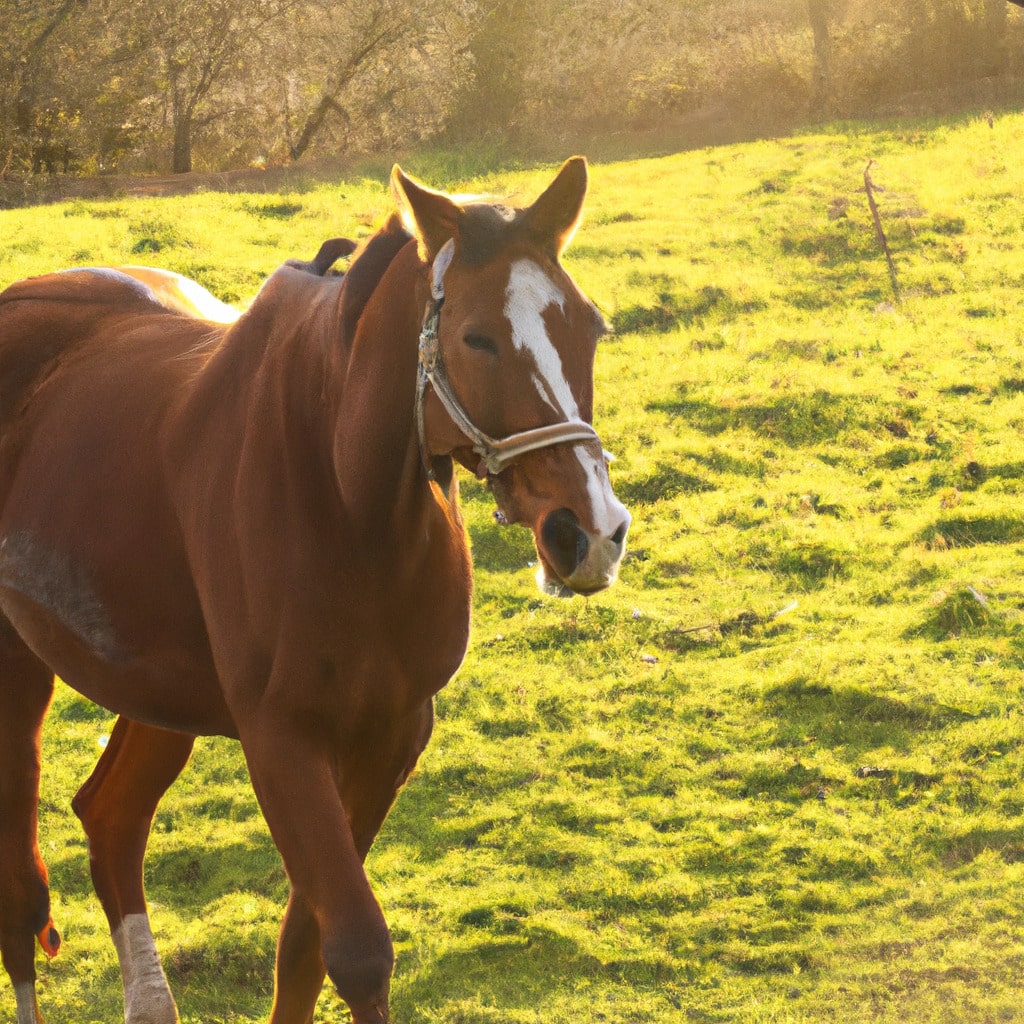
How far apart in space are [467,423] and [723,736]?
444 centimetres

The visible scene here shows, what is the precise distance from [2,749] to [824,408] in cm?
820

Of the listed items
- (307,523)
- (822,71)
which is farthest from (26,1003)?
(822,71)

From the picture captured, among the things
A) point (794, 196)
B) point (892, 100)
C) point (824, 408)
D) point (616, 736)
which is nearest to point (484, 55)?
point (892, 100)

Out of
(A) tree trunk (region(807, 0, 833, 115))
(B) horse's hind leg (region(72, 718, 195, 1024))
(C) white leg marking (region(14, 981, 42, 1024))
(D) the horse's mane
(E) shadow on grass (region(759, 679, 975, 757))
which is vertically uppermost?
(A) tree trunk (region(807, 0, 833, 115))

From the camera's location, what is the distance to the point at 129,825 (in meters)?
4.62

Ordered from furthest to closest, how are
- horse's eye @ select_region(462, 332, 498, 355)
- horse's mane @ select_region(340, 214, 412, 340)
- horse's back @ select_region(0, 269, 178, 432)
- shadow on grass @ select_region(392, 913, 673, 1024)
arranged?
shadow on grass @ select_region(392, 913, 673, 1024) < horse's back @ select_region(0, 269, 178, 432) < horse's mane @ select_region(340, 214, 412, 340) < horse's eye @ select_region(462, 332, 498, 355)

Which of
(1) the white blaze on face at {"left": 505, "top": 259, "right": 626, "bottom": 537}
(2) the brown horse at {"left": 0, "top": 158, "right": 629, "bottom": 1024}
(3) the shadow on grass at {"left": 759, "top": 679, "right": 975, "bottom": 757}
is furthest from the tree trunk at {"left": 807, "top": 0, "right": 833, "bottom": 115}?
(1) the white blaze on face at {"left": 505, "top": 259, "right": 626, "bottom": 537}

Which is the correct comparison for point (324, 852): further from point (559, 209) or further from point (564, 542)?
point (559, 209)

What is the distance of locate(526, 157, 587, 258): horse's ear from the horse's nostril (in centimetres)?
64

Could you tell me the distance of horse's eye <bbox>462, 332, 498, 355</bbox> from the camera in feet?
9.14

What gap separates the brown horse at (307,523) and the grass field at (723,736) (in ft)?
1.51

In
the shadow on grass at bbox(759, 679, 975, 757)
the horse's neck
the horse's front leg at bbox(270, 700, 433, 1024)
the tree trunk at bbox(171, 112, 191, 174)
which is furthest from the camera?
the tree trunk at bbox(171, 112, 191, 174)

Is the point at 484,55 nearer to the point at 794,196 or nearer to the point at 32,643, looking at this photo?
the point at 794,196

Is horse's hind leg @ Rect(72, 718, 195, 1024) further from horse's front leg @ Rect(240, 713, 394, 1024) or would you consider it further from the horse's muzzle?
the horse's muzzle
